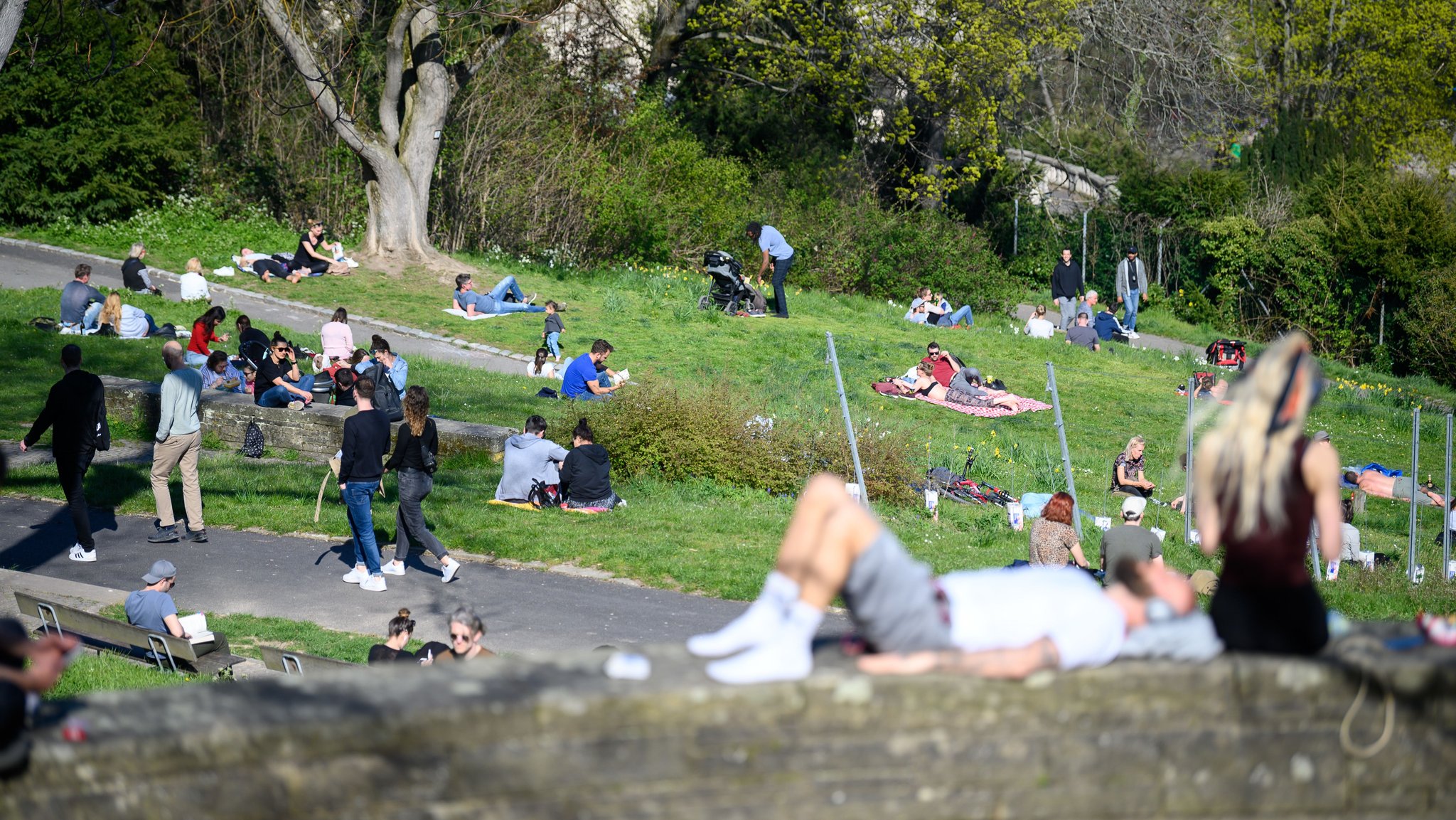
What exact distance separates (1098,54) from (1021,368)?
1662 cm

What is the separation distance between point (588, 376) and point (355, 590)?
6812mm

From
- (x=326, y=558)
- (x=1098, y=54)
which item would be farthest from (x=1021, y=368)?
(x=1098, y=54)

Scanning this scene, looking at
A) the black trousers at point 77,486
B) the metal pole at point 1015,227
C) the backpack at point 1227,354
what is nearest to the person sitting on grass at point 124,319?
the black trousers at point 77,486

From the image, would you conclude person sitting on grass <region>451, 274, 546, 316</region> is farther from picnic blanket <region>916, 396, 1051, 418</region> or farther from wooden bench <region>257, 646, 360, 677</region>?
wooden bench <region>257, 646, 360, 677</region>

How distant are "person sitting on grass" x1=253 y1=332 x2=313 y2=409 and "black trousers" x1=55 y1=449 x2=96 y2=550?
3725 millimetres

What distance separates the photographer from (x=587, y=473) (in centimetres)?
1246

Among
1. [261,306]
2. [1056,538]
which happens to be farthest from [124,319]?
[1056,538]

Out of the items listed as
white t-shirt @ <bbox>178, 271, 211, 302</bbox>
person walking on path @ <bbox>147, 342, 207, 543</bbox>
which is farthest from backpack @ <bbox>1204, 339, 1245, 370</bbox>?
person walking on path @ <bbox>147, 342, 207, 543</bbox>

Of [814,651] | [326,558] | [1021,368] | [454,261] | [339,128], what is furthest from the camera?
[454,261]

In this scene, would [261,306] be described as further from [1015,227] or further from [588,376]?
[1015,227]

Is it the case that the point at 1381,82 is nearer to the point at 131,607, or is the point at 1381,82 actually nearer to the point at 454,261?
the point at 454,261

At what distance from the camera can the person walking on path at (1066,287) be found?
24.2m

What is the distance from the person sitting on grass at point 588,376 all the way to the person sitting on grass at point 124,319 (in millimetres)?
6152

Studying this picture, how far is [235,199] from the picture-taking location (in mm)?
27875
